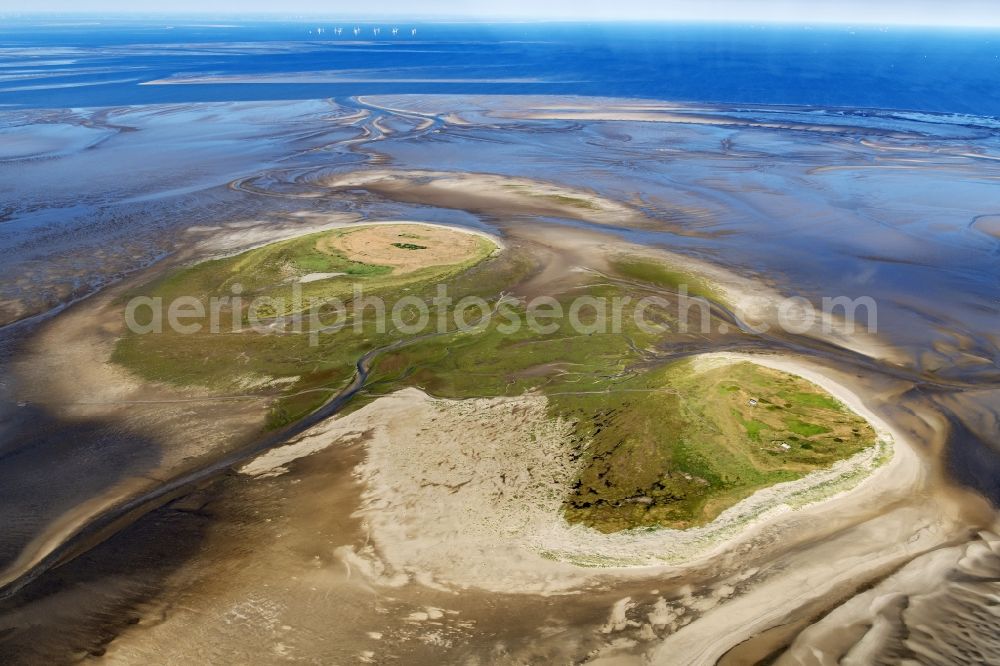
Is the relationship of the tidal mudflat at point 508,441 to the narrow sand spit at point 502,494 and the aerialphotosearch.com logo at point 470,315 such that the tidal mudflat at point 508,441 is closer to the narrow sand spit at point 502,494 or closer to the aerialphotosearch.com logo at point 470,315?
the narrow sand spit at point 502,494

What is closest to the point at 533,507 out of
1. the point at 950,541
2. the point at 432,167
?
the point at 950,541

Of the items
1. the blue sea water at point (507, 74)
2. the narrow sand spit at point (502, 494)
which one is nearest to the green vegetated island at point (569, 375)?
the narrow sand spit at point (502, 494)

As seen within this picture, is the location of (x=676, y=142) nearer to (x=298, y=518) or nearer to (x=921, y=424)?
(x=921, y=424)

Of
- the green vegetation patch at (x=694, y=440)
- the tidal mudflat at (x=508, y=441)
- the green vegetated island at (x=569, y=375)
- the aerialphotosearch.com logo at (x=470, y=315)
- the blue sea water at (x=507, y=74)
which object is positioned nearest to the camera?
the tidal mudflat at (x=508, y=441)

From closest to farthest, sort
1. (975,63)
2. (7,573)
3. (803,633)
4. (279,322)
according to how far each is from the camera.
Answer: (803,633) → (7,573) → (279,322) → (975,63)

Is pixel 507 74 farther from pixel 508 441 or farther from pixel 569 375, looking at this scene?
pixel 508 441

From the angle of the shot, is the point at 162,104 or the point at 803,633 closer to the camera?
the point at 803,633

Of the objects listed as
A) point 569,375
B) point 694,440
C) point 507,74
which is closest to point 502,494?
point 694,440
